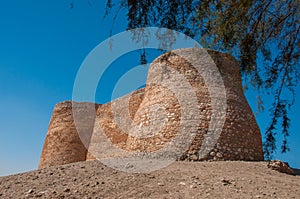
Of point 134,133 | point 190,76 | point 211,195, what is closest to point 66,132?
point 134,133

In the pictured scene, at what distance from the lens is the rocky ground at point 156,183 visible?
190 inches

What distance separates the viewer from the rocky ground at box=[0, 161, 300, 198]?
4.83 meters

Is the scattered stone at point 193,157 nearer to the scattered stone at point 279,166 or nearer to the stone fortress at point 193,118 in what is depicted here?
the stone fortress at point 193,118

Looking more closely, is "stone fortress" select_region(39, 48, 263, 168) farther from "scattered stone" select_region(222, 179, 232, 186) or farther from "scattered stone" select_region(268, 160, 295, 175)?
"scattered stone" select_region(222, 179, 232, 186)

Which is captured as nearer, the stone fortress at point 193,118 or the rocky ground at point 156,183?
the rocky ground at point 156,183

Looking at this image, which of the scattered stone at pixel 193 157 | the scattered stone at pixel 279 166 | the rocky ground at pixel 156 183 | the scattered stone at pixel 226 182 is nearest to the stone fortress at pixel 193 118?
the scattered stone at pixel 193 157

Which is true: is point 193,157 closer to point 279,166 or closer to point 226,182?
point 279,166

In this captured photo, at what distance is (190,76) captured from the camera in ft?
28.7

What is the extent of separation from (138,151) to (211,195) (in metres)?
3.77

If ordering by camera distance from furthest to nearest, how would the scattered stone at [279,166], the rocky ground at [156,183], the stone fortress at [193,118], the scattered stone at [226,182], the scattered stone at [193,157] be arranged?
1. the stone fortress at [193,118]
2. the scattered stone at [193,157]
3. the scattered stone at [279,166]
4. the scattered stone at [226,182]
5. the rocky ground at [156,183]

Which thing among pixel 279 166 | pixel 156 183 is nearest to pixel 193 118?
pixel 279 166

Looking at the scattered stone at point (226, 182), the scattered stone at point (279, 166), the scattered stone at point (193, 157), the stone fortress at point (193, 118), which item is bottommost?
the scattered stone at point (226, 182)

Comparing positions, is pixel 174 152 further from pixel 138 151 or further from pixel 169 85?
pixel 169 85

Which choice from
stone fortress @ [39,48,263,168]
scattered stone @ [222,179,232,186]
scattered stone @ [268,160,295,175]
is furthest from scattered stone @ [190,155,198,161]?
scattered stone @ [222,179,232,186]
